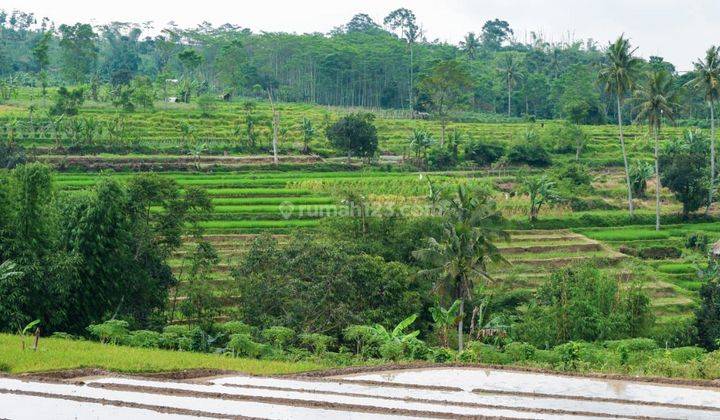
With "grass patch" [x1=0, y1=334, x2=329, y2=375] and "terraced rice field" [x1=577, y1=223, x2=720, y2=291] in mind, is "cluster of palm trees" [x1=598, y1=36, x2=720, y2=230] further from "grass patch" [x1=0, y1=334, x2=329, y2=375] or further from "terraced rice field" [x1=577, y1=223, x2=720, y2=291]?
"grass patch" [x1=0, y1=334, x2=329, y2=375]

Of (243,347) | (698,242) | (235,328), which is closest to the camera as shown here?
(243,347)

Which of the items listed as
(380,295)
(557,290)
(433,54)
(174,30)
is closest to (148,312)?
(380,295)

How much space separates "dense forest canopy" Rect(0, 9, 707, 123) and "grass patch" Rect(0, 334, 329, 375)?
60073mm

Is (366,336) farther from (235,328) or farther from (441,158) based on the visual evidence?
(441,158)

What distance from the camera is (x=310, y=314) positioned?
96.0 ft

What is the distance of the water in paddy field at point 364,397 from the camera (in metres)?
16.5

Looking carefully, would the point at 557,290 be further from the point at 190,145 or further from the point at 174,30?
the point at 174,30

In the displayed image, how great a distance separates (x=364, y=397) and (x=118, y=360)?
573 centimetres

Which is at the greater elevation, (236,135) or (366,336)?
(236,135)

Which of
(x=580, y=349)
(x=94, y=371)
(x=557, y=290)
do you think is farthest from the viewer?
(x=557, y=290)

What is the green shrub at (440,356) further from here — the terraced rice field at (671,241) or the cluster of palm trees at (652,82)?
the cluster of palm trees at (652,82)

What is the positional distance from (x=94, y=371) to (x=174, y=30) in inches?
4366

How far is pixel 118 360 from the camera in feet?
67.1

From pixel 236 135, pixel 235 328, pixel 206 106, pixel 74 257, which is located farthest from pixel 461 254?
pixel 206 106
